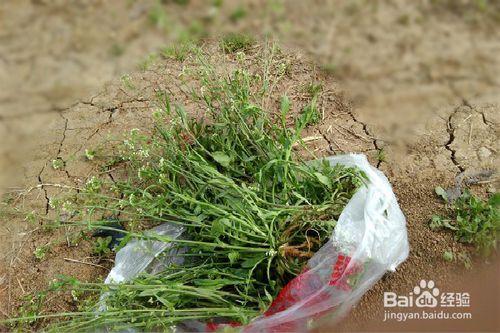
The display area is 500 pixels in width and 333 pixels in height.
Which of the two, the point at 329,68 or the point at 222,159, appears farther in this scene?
the point at 329,68

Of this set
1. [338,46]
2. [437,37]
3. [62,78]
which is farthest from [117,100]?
[437,37]

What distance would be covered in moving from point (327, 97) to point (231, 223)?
117 cm

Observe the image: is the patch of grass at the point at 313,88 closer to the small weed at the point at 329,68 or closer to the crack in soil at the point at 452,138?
the small weed at the point at 329,68

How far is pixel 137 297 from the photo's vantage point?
2285 mm

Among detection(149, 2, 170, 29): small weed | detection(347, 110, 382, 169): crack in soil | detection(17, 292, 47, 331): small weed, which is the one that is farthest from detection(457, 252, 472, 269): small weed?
detection(149, 2, 170, 29): small weed

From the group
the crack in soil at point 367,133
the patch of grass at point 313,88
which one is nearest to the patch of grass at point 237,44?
the patch of grass at point 313,88

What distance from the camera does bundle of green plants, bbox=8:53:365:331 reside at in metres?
2.17

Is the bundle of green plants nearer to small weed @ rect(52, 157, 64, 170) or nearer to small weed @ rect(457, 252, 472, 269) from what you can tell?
small weed @ rect(457, 252, 472, 269)

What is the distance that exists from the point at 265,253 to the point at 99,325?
630mm

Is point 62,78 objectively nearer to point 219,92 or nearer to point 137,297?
point 219,92

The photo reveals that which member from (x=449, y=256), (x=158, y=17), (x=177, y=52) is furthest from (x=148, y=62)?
(x=449, y=256)

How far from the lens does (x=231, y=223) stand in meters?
2.23

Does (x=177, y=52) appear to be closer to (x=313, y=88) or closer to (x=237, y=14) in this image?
(x=237, y=14)

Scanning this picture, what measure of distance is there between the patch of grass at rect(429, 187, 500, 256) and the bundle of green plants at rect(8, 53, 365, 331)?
17.3 inches
